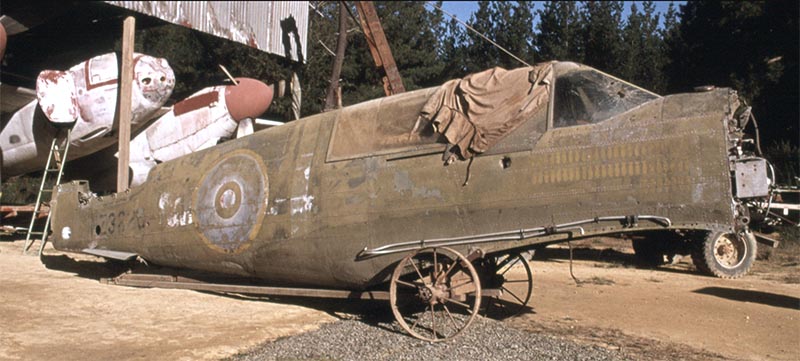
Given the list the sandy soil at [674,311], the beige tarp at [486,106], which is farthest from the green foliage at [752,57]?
the beige tarp at [486,106]

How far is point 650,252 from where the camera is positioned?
15.0m

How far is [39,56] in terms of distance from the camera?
2019cm

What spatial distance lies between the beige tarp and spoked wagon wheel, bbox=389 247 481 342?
1172mm

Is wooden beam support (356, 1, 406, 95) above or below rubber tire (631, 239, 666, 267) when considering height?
above

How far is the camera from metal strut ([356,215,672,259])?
21.8 feet

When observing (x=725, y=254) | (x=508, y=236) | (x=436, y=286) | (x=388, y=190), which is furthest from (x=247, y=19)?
(x=725, y=254)

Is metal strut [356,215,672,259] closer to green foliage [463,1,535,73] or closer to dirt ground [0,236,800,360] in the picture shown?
dirt ground [0,236,800,360]

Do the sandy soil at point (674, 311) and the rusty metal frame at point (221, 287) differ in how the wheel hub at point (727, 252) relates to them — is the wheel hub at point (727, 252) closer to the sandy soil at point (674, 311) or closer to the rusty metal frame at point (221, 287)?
the sandy soil at point (674, 311)

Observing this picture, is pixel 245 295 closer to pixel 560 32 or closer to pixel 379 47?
pixel 379 47

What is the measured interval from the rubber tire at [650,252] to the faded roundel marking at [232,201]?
31.4ft

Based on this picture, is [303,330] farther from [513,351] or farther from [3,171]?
[3,171]

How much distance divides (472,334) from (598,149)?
2.45 metres

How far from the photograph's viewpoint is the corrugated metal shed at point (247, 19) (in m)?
14.3

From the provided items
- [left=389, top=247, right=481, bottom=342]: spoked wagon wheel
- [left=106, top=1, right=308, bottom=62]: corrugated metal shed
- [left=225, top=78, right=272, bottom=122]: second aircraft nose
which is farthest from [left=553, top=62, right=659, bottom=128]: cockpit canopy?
[left=225, top=78, right=272, bottom=122]: second aircraft nose
